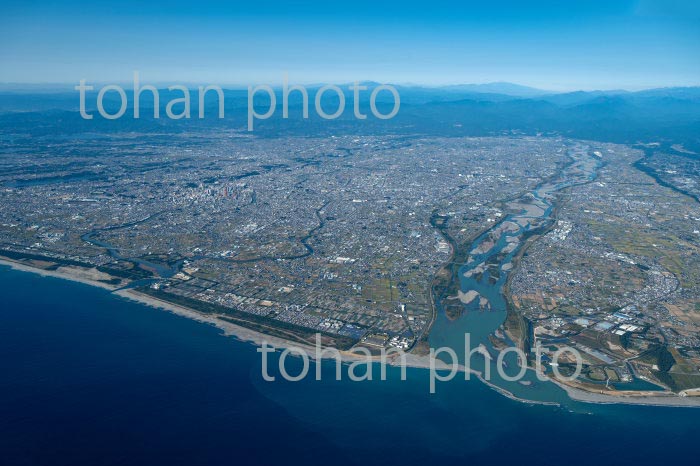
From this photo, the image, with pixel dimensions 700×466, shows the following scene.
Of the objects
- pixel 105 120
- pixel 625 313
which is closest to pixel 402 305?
pixel 625 313

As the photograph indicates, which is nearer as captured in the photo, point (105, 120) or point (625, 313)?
point (625, 313)

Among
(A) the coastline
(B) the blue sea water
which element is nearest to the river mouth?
(A) the coastline

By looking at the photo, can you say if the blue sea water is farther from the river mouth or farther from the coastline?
the river mouth

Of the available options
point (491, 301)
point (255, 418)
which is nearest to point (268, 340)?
point (255, 418)

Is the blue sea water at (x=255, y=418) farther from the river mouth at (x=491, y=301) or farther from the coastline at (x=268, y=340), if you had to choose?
the river mouth at (x=491, y=301)

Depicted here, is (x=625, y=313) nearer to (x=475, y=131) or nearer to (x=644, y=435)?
(x=644, y=435)

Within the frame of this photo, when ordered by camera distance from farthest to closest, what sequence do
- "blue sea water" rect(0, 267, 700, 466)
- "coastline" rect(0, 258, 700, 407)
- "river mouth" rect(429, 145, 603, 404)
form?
"river mouth" rect(429, 145, 603, 404)
"coastline" rect(0, 258, 700, 407)
"blue sea water" rect(0, 267, 700, 466)

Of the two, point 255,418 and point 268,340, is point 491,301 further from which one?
point 255,418

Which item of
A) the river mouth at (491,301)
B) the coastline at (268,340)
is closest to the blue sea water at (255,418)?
the coastline at (268,340)
